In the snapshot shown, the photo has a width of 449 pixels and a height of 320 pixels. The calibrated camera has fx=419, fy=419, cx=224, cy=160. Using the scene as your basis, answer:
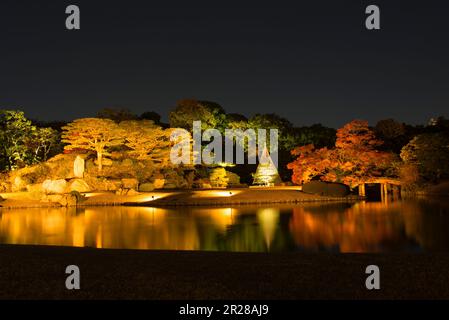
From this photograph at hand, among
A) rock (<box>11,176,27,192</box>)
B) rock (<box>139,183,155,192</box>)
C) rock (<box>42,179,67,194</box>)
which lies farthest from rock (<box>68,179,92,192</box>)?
rock (<box>11,176,27,192</box>)

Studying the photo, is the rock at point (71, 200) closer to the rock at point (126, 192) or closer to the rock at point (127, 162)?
the rock at point (126, 192)

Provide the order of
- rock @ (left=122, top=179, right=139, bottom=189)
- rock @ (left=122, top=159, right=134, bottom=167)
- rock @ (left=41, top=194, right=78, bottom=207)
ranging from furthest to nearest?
rock @ (left=122, top=159, right=134, bottom=167)
rock @ (left=122, top=179, right=139, bottom=189)
rock @ (left=41, top=194, right=78, bottom=207)

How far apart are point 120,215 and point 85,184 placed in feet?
33.0

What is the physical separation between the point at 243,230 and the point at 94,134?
2059cm

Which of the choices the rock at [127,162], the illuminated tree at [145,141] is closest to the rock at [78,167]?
the rock at [127,162]

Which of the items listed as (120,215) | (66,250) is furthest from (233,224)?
(66,250)

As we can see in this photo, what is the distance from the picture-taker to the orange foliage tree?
1117 inches

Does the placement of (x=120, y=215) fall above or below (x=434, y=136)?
below

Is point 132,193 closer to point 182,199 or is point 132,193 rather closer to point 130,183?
point 130,183

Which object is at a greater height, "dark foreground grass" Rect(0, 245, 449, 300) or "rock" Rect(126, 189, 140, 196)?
"rock" Rect(126, 189, 140, 196)

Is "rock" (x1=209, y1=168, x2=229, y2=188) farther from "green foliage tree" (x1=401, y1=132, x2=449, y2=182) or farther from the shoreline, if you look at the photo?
"green foliage tree" (x1=401, y1=132, x2=449, y2=182)

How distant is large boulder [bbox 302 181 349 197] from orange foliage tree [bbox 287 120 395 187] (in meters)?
1.50

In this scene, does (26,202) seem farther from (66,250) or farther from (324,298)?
(324,298)
